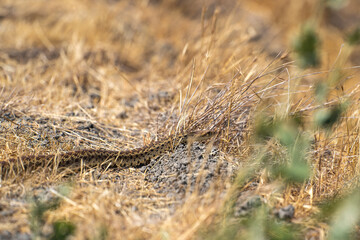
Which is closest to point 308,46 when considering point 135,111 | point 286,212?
point 286,212

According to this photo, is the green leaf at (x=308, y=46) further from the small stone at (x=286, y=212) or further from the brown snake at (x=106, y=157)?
the brown snake at (x=106, y=157)

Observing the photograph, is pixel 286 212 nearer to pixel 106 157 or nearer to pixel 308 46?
pixel 308 46

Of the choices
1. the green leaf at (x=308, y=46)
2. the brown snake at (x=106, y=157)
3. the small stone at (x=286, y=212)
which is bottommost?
the brown snake at (x=106, y=157)

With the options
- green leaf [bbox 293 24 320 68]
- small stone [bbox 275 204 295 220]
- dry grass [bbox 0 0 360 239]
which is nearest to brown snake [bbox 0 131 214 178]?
dry grass [bbox 0 0 360 239]

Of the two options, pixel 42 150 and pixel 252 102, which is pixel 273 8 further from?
pixel 42 150

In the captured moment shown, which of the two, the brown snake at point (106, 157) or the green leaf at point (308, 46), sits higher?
the green leaf at point (308, 46)

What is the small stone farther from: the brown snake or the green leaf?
the green leaf

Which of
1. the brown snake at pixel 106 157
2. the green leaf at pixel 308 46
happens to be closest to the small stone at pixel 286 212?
the brown snake at pixel 106 157
